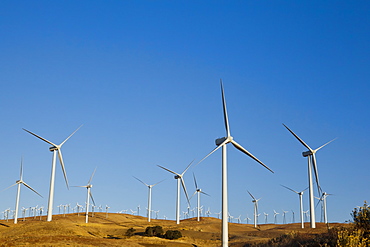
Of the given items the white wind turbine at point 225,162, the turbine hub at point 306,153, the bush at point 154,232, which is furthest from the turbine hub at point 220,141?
the turbine hub at point 306,153

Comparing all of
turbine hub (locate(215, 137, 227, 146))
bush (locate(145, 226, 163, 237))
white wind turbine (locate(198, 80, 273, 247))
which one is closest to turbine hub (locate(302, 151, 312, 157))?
bush (locate(145, 226, 163, 237))

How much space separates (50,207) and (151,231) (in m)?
22.3

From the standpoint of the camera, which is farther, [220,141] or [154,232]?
[154,232]

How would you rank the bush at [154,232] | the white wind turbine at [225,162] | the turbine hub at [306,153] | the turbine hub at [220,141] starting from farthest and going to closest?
the turbine hub at [306,153] < the bush at [154,232] < the turbine hub at [220,141] < the white wind turbine at [225,162]

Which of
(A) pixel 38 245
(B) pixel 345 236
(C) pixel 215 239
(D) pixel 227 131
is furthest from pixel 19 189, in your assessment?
(B) pixel 345 236

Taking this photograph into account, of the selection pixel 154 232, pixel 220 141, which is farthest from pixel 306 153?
pixel 220 141

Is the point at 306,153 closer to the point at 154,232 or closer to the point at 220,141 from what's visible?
the point at 154,232

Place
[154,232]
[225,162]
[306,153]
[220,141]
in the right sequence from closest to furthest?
[225,162]
[220,141]
[154,232]
[306,153]

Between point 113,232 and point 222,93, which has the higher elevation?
point 222,93

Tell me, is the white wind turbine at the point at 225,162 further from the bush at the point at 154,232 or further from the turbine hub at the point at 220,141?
the bush at the point at 154,232

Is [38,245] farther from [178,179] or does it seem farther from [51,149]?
[178,179]

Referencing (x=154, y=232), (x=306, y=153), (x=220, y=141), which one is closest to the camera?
(x=220, y=141)

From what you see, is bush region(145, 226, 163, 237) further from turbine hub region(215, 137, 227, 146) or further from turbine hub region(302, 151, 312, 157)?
turbine hub region(215, 137, 227, 146)

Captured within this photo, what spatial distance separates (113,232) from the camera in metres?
92.3
